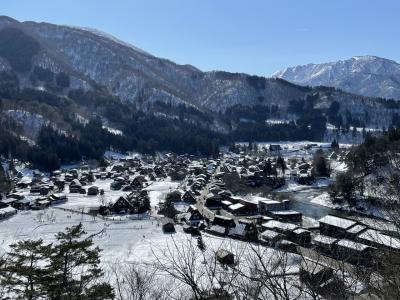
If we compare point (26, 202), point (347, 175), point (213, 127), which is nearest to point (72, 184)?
point (26, 202)

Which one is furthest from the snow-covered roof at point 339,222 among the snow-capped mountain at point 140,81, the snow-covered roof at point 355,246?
the snow-capped mountain at point 140,81

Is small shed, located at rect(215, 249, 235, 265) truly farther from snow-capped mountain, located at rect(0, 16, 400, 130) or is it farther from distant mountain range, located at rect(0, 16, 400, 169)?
A: snow-capped mountain, located at rect(0, 16, 400, 130)

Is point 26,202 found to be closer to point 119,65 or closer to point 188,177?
point 188,177

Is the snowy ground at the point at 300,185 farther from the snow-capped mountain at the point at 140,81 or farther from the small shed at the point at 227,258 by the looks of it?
the snow-capped mountain at the point at 140,81

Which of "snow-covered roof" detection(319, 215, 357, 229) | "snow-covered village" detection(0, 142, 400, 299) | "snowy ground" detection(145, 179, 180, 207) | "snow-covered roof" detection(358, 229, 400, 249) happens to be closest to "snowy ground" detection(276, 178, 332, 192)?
"snow-covered village" detection(0, 142, 400, 299)

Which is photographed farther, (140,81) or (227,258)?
(140,81)

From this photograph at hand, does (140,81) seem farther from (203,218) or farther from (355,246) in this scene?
(355,246)

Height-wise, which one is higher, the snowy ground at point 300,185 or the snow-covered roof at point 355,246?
the snow-covered roof at point 355,246

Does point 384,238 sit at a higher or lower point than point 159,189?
higher

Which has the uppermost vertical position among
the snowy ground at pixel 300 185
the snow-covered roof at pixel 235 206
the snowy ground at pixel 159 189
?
the snow-covered roof at pixel 235 206

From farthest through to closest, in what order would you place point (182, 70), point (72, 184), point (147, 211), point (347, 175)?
1. point (182, 70)
2. point (72, 184)
3. point (347, 175)
4. point (147, 211)

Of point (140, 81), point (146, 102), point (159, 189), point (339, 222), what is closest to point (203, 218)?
point (339, 222)
